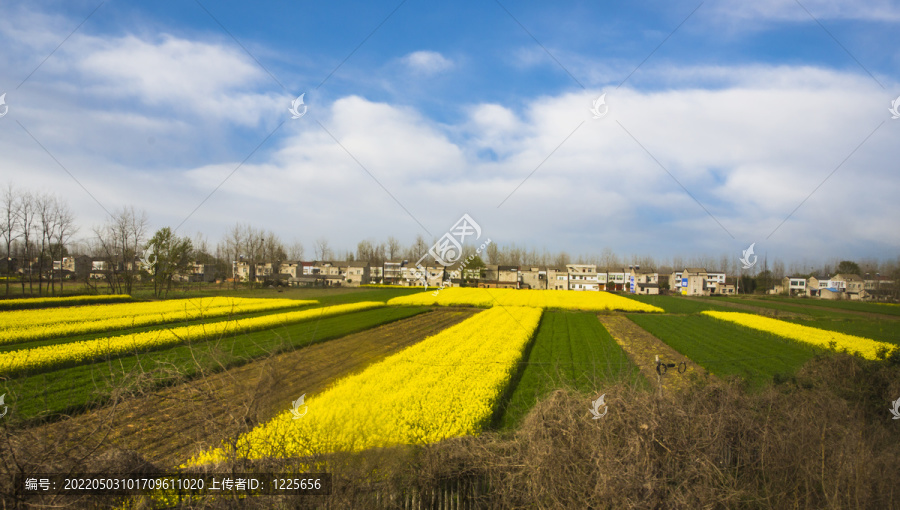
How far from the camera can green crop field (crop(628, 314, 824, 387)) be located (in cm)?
1870

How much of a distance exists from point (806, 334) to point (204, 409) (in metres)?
34.3

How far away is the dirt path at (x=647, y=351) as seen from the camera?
15.8 meters

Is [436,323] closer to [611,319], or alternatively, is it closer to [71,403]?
[611,319]

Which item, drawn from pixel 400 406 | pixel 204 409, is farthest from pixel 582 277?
pixel 204 409

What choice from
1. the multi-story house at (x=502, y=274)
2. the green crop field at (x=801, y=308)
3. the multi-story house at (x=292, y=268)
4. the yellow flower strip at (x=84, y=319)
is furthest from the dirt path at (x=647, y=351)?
the multi-story house at (x=292, y=268)

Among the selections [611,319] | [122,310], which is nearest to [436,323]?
[611,319]

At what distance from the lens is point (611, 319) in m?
42.8

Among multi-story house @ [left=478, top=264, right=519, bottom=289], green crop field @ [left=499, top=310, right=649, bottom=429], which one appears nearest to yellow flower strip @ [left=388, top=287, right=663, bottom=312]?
green crop field @ [left=499, top=310, right=649, bottom=429]

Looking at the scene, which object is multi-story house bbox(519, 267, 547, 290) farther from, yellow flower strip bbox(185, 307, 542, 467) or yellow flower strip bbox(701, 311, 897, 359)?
yellow flower strip bbox(185, 307, 542, 467)

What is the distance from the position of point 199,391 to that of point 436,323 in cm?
2952

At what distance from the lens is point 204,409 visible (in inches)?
212

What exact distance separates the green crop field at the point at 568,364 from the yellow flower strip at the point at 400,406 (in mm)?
728

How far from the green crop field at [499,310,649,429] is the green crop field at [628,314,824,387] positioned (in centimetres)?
397

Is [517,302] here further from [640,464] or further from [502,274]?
[502,274]
